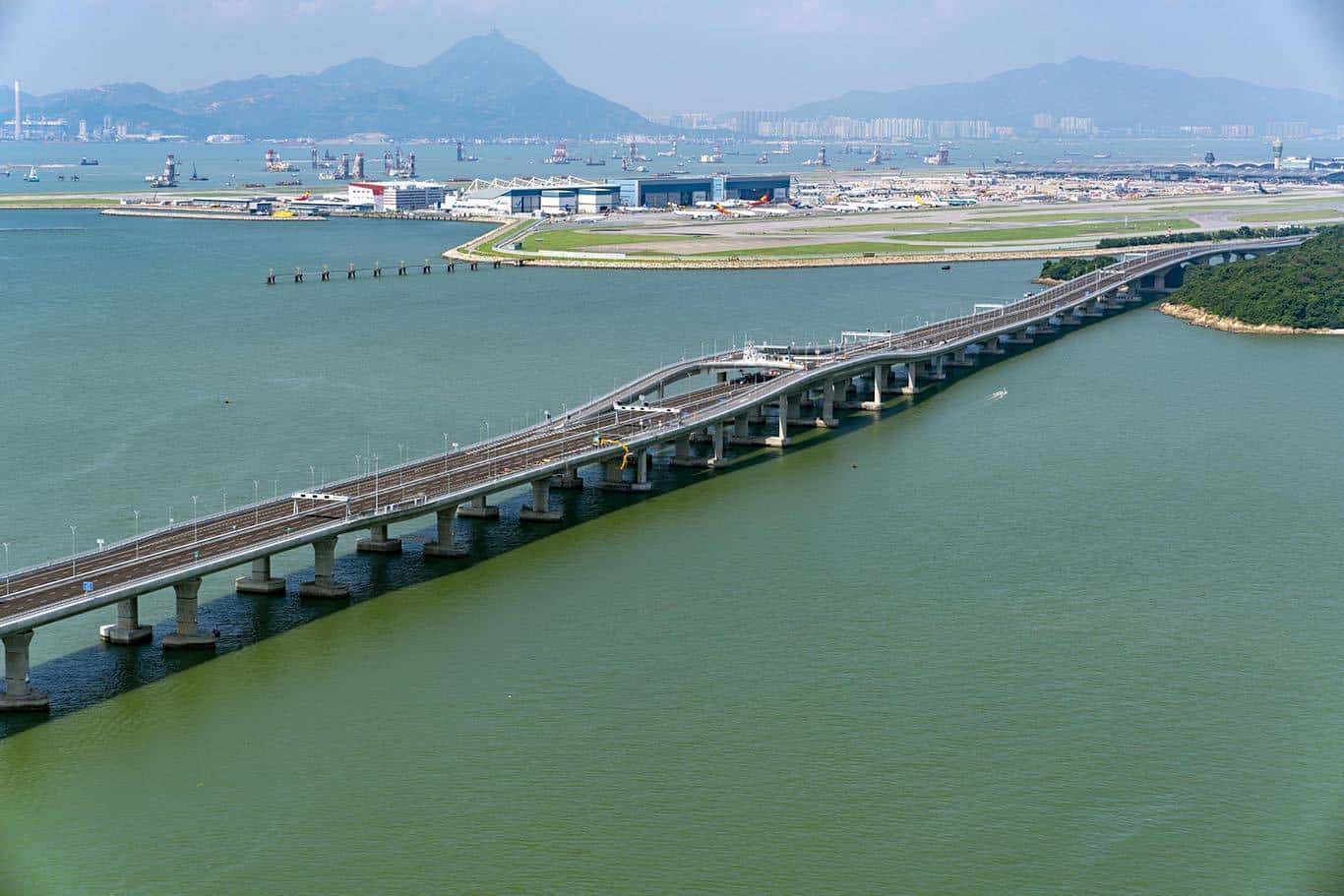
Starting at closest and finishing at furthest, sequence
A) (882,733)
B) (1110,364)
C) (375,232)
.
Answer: (882,733) → (1110,364) → (375,232)

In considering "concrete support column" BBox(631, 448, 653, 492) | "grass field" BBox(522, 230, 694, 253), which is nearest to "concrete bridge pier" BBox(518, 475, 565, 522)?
"concrete support column" BBox(631, 448, 653, 492)

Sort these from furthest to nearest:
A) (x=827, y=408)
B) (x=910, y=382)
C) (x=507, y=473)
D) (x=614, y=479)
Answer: (x=910, y=382)
(x=827, y=408)
(x=614, y=479)
(x=507, y=473)

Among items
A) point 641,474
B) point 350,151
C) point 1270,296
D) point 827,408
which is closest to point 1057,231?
point 1270,296

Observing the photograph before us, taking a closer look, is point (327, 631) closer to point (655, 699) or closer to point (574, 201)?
point (655, 699)

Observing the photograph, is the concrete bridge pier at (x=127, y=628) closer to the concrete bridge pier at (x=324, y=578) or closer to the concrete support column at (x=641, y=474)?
the concrete bridge pier at (x=324, y=578)

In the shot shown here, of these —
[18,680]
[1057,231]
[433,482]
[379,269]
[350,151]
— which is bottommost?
[18,680]

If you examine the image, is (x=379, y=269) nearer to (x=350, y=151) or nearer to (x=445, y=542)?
(x=445, y=542)

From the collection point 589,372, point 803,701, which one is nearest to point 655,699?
point 803,701

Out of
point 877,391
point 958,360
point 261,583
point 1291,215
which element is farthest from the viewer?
point 1291,215
